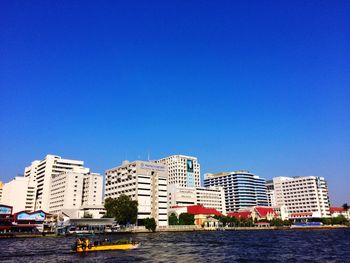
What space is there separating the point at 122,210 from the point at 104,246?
7698cm

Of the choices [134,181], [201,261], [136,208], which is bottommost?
[201,261]

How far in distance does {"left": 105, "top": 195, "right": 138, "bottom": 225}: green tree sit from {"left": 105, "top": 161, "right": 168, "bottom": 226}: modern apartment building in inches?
501

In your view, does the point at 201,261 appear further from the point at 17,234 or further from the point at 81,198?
the point at 81,198

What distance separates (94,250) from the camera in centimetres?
5800

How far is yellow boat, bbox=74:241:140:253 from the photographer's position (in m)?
56.9

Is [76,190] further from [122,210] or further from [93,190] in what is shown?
[122,210]

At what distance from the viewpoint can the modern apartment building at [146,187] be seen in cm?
15438

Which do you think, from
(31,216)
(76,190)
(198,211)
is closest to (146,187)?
(198,211)

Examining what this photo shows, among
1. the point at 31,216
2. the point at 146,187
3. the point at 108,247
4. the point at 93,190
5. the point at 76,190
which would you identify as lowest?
the point at 108,247

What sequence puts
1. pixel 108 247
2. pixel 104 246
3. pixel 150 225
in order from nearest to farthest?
1. pixel 104 246
2. pixel 108 247
3. pixel 150 225

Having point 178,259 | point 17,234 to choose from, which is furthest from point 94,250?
point 17,234

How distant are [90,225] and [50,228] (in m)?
24.2

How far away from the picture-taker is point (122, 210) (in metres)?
135

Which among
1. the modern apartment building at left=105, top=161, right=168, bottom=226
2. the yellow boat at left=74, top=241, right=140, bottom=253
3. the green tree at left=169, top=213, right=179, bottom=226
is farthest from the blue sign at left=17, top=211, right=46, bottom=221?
the yellow boat at left=74, top=241, right=140, bottom=253
